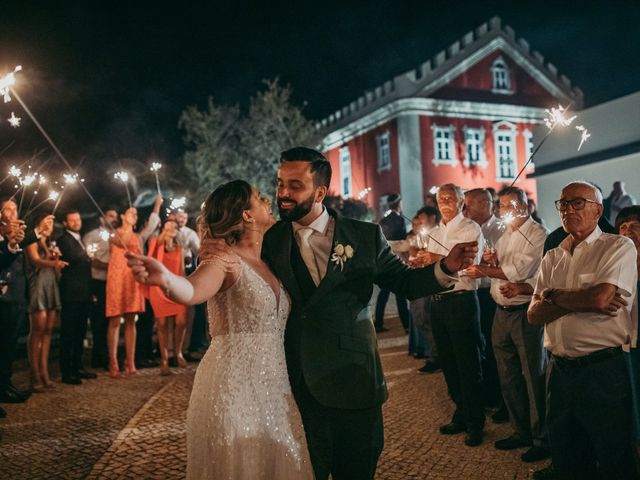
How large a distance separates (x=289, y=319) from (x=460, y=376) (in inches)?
108

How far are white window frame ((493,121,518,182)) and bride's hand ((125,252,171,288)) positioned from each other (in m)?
33.5

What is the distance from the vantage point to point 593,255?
359 centimetres

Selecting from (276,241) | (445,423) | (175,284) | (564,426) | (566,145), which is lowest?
(445,423)

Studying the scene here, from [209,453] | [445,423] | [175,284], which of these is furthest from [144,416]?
[175,284]

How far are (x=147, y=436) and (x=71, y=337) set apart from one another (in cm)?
349

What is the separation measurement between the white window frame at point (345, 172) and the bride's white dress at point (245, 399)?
35.5 meters

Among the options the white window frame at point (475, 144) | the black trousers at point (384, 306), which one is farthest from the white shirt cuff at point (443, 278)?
the white window frame at point (475, 144)

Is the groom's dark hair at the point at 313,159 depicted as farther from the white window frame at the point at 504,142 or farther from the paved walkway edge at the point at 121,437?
the white window frame at the point at 504,142

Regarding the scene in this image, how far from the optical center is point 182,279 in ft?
8.48

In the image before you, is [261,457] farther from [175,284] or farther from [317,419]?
[175,284]

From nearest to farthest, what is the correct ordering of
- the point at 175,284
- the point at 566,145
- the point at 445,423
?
the point at 175,284, the point at 445,423, the point at 566,145

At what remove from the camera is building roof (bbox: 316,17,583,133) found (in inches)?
1268

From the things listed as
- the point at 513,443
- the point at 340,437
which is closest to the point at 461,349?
the point at 513,443

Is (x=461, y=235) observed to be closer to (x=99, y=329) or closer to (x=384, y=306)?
(x=384, y=306)
